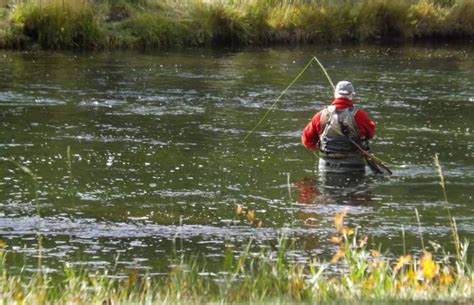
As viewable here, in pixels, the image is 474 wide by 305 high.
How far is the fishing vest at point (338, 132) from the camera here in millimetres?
13125

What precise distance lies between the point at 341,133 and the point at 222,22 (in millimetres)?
14793

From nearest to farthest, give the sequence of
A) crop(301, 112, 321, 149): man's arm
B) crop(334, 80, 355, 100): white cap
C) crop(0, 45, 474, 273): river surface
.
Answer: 1. crop(0, 45, 474, 273): river surface
2. crop(334, 80, 355, 100): white cap
3. crop(301, 112, 321, 149): man's arm

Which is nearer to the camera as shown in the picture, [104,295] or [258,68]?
[104,295]

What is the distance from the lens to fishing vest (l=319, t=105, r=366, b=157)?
13.1 metres

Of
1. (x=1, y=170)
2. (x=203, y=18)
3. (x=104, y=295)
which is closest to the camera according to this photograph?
(x=104, y=295)

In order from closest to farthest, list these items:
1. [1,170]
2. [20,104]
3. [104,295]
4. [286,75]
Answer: [104,295] < [1,170] < [20,104] < [286,75]

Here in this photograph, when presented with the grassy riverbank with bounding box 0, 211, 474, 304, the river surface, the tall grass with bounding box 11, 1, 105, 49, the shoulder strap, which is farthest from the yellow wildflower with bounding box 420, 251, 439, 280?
the tall grass with bounding box 11, 1, 105, 49

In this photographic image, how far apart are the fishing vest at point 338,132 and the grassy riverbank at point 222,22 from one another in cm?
1318

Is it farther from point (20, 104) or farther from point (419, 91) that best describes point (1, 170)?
point (419, 91)

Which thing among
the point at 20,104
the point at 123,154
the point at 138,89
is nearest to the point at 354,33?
the point at 138,89

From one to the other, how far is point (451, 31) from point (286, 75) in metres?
9.45

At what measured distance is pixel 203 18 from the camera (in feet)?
89.2

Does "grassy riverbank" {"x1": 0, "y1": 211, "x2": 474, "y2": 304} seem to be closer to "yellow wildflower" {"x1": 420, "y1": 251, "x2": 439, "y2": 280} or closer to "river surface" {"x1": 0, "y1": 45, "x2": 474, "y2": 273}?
"yellow wildflower" {"x1": 420, "y1": 251, "x2": 439, "y2": 280}

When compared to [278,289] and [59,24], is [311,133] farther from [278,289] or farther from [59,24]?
[59,24]
